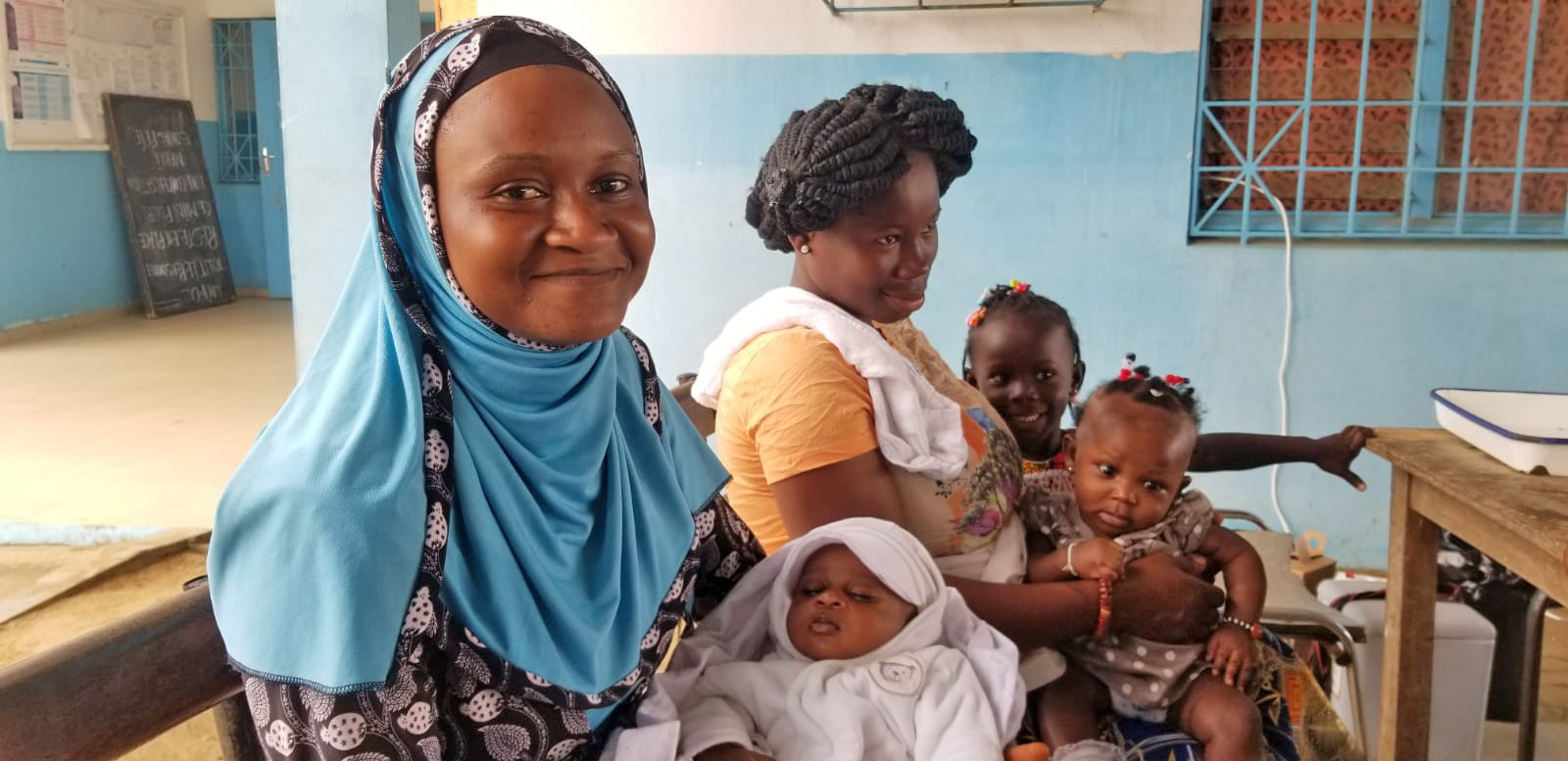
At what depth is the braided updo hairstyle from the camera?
1972 mm

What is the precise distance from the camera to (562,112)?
4.04 ft

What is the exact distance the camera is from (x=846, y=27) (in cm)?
432

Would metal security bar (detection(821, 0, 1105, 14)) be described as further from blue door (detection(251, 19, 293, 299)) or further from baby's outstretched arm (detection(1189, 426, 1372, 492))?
A: blue door (detection(251, 19, 293, 299))

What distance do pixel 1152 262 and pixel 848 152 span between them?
8.66 feet

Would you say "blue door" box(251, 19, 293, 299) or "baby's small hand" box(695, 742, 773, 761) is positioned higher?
"blue door" box(251, 19, 293, 299)

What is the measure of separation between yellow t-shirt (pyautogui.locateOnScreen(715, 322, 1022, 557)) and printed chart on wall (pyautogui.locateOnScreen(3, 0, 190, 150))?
891 cm

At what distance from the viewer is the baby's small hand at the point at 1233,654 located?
1881mm

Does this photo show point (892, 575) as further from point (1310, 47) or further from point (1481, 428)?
point (1310, 47)

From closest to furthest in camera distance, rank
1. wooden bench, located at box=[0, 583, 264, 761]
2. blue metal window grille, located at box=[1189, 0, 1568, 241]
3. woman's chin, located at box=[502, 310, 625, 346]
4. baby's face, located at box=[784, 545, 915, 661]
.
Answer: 1. wooden bench, located at box=[0, 583, 264, 761]
2. woman's chin, located at box=[502, 310, 625, 346]
3. baby's face, located at box=[784, 545, 915, 661]
4. blue metal window grille, located at box=[1189, 0, 1568, 241]

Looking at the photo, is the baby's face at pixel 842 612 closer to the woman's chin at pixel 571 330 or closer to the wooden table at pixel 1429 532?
the woman's chin at pixel 571 330

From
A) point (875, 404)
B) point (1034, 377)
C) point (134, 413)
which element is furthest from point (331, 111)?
point (875, 404)

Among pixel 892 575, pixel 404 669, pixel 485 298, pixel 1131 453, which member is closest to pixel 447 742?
pixel 404 669

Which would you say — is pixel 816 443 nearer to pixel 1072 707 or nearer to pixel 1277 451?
pixel 1072 707

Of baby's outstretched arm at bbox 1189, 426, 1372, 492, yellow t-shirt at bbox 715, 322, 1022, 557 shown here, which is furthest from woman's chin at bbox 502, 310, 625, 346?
baby's outstretched arm at bbox 1189, 426, 1372, 492
